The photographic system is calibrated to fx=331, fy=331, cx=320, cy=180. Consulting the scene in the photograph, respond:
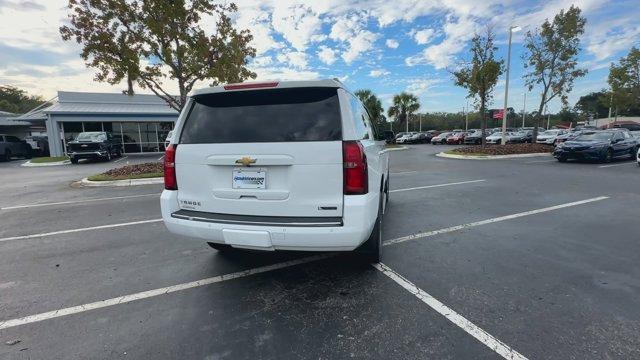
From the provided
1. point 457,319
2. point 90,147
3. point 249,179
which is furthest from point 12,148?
point 457,319

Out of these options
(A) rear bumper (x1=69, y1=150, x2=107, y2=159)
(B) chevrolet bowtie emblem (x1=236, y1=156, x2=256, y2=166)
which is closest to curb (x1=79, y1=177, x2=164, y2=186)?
(B) chevrolet bowtie emblem (x1=236, y1=156, x2=256, y2=166)

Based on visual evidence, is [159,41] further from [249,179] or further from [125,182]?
[249,179]

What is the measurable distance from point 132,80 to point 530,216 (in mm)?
13740

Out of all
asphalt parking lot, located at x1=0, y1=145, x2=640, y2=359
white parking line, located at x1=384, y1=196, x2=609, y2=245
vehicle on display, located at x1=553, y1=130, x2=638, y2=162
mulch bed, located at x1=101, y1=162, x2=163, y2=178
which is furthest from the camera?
vehicle on display, located at x1=553, y1=130, x2=638, y2=162

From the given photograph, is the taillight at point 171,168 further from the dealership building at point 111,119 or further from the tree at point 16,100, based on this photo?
the tree at point 16,100

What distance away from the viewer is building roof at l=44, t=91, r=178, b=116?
26267mm

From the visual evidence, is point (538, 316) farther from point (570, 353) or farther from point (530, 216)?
point (530, 216)

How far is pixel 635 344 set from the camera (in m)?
2.42

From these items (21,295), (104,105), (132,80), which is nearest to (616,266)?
(21,295)

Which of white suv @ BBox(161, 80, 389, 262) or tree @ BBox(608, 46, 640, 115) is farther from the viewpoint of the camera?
tree @ BBox(608, 46, 640, 115)

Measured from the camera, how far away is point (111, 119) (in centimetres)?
2608

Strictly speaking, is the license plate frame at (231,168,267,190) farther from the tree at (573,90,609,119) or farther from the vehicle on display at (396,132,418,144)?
the tree at (573,90,609,119)

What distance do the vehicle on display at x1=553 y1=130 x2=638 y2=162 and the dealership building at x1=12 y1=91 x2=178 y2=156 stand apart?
2747 centimetres

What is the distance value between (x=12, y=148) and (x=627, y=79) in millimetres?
57824
